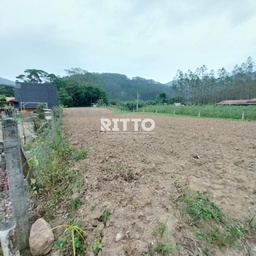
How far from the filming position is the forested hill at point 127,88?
6476cm

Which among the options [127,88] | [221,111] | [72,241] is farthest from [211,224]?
[127,88]

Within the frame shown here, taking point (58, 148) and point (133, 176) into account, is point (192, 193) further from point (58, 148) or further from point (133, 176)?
point (58, 148)

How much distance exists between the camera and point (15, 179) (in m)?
1.58

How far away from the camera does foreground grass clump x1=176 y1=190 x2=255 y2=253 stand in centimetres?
154

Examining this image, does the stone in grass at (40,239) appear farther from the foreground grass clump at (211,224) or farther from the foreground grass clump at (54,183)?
the foreground grass clump at (211,224)

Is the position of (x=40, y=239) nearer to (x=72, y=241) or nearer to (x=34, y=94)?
(x=72, y=241)

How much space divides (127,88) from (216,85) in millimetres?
37128

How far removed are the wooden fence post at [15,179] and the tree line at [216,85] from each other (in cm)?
4583

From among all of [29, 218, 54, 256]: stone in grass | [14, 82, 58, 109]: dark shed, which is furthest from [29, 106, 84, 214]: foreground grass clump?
[14, 82, 58, 109]: dark shed

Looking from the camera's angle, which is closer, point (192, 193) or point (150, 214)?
point (150, 214)

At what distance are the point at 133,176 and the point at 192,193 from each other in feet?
2.79

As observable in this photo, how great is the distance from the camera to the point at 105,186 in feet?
7.48

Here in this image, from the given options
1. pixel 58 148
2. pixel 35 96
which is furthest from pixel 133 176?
pixel 35 96

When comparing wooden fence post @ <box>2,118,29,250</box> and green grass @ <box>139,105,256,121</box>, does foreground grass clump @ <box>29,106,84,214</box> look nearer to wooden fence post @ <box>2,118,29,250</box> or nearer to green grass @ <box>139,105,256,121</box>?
wooden fence post @ <box>2,118,29,250</box>
